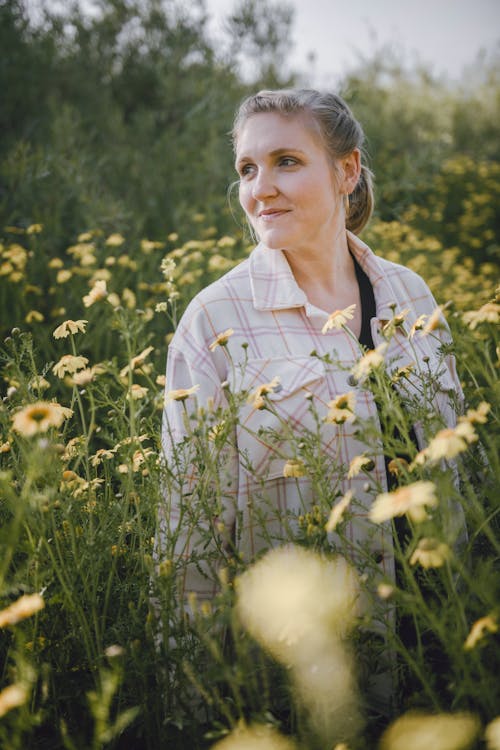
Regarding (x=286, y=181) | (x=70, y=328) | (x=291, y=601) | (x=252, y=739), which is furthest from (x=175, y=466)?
(x=286, y=181)

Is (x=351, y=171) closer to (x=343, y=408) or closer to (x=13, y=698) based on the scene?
(x=343, y=408)

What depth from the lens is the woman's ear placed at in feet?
7.36

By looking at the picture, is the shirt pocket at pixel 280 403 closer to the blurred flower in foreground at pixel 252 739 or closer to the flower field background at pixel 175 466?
the flower field background at pixel 175 466

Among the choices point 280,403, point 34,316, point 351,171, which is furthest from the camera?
point 34,316

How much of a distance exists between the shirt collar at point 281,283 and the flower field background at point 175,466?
0.28 meters

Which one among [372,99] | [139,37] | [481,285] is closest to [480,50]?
[372,99]

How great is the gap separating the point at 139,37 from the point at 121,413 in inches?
242

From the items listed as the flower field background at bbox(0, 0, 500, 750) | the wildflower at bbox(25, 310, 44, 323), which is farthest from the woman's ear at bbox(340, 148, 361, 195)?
the wildflower at bbox(25, 310, 44, 323)

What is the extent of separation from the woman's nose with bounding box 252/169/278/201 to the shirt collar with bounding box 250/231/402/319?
17 centimetres

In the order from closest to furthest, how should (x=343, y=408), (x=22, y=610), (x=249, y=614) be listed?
1. (x=22, y=610)
2. (x=249, y=614)
3. (x=343, y=408)

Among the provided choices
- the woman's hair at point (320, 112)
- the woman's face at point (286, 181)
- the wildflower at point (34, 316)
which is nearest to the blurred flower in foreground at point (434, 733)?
the woman's face at point (286, 181)

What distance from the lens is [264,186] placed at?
2008 mm

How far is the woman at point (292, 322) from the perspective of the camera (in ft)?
5.76

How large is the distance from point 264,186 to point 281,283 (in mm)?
301
